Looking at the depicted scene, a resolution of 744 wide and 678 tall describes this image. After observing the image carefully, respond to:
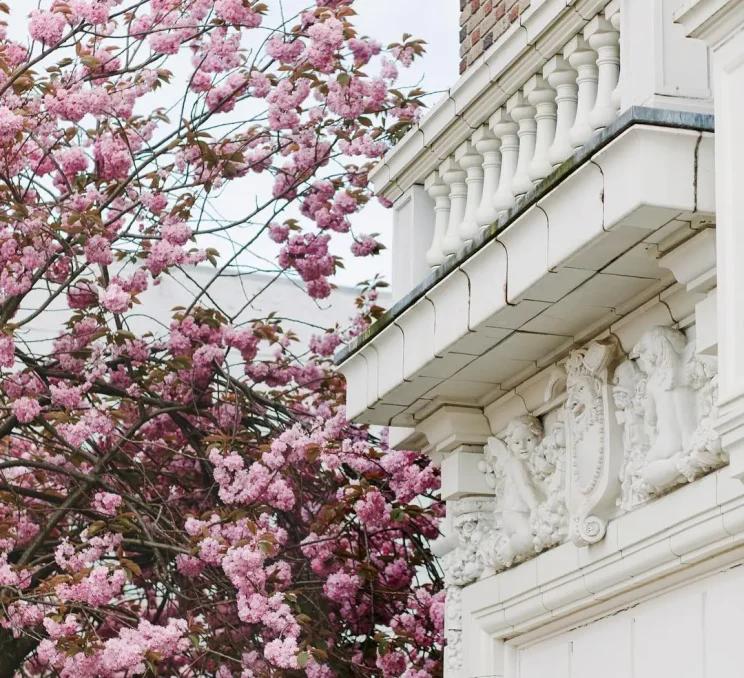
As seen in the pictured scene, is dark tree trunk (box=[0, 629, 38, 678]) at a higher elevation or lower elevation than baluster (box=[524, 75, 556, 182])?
lower

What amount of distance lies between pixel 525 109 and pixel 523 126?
0.07 meters

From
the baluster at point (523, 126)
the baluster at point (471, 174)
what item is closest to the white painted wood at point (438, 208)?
the baluster at point (471, 174)

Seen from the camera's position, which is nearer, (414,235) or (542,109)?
(542,109)

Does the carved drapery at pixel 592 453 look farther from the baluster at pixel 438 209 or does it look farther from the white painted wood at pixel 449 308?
the baluster at pixel 438 209

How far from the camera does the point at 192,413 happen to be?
10.5 meters

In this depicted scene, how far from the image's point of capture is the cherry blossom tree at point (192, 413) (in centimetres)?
898

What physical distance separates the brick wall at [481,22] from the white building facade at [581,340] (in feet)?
3.96

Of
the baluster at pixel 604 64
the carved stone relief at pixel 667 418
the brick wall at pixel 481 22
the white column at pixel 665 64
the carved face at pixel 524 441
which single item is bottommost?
the carved stone relief at pixel 667 418

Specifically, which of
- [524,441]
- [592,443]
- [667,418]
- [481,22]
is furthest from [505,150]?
[481,22]

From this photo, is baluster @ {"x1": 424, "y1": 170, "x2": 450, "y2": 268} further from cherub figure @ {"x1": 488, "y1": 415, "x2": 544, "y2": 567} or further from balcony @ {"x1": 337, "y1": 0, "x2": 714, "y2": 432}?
cherub figure @ {"x1": 488, "y1": 415, "x2": 544, "y2": 567}

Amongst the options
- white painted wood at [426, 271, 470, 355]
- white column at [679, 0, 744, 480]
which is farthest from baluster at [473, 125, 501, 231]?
white column at [679, 0, 744, 480]

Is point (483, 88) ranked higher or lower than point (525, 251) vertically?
higher

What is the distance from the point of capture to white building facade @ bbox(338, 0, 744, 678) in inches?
207

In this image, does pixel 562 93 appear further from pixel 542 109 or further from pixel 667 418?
pixel 667 418
